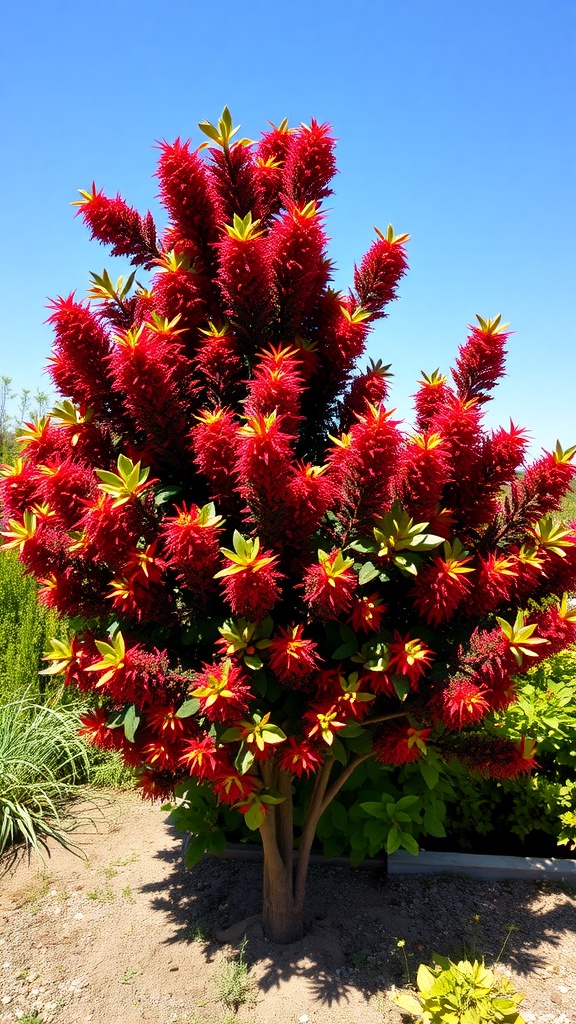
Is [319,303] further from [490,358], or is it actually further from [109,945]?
[109,945]

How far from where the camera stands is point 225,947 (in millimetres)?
2553

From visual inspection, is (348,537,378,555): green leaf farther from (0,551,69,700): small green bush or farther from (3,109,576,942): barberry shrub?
(0,551,69,700): small green bush

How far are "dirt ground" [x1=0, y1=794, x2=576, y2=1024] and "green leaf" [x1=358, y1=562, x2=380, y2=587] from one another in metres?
1.53

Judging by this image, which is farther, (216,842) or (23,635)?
(23,635)

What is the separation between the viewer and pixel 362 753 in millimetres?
2365

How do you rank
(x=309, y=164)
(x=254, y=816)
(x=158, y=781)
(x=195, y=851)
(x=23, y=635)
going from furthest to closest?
(x=23, y=635)
(x=195, y=851)
(x=158, y=781)
(x=309, y=164)
(x=254, y=816)

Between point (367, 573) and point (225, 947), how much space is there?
1.73 metres

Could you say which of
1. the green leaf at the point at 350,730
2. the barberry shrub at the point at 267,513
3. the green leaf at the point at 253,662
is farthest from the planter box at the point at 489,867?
the green leaf at the point at 253,662

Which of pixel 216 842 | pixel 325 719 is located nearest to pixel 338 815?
pixel 216 842

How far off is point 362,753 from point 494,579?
0.85 metres

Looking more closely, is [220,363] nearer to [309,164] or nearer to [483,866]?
[309,164]

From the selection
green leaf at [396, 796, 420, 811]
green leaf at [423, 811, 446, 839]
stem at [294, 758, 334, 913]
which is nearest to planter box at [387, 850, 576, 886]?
green leaf at [423, 811, 446, 839]

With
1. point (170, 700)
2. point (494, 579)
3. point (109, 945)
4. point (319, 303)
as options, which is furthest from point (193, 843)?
point (319, 303)

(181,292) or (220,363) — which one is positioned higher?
(181,292)
